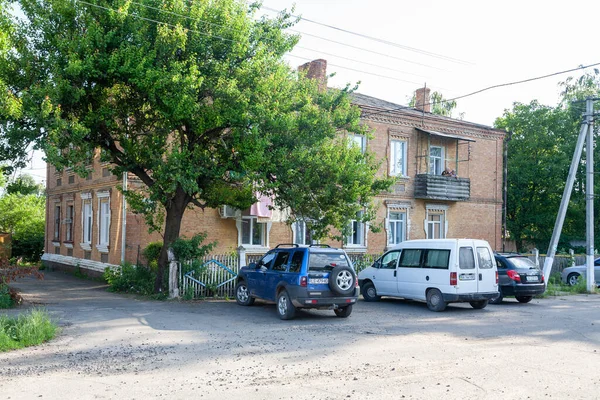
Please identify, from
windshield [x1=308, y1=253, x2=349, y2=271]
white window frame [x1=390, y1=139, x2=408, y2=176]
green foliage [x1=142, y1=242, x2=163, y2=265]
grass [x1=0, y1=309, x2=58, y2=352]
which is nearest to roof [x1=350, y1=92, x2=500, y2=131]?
white window frame [x1=390, y1=139, x2=408, y2=176]

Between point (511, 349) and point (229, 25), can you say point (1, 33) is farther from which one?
point (511, 349)

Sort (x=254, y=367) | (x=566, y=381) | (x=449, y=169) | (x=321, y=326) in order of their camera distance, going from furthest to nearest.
→ (x=449, y=169)
(x=321, y=326)
(x=254, y=367)
(x=566, y=381)

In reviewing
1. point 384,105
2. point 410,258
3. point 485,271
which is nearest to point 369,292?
point 410,258

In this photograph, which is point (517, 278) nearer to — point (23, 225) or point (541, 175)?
point (541, 175)

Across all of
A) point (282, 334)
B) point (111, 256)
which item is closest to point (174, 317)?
point (282, 334)

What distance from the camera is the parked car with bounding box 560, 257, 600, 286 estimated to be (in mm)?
25562

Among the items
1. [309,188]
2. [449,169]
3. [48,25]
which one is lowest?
[309,188]

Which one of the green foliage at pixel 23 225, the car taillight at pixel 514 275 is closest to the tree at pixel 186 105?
the car taillight at pixel 514 275

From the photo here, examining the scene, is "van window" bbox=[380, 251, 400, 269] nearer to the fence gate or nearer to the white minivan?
the white minivan

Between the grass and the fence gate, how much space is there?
6.41 meters

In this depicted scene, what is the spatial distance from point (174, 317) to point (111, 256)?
33.4ft

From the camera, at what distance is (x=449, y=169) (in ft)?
97.6

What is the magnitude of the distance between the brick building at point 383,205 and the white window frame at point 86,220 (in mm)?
47

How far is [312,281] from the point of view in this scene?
13.8 meters
